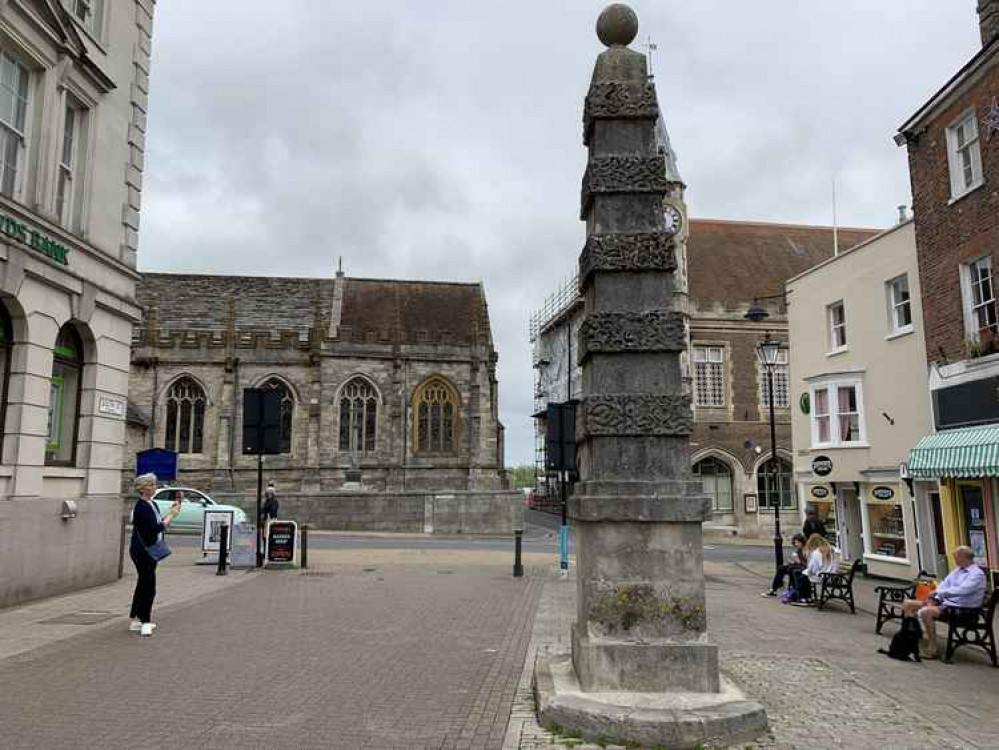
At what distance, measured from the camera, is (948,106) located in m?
16.0

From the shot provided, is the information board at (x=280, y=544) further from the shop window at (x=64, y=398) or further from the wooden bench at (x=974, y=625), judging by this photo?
the wooden bench at (x=974, y=625)

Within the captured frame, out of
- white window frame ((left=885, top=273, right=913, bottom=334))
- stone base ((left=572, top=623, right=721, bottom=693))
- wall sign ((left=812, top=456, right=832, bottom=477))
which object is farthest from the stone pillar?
wall sign ((left=812, top=456, right=832, bottom=477))

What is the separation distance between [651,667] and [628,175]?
4.41 m

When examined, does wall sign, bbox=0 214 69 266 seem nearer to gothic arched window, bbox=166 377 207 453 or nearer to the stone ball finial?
the stone ball finial

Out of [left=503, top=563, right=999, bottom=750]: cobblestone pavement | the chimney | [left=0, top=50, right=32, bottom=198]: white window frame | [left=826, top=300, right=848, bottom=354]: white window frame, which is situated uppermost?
the chimney

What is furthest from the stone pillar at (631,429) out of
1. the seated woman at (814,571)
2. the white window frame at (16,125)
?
the white window frame at (16,125)

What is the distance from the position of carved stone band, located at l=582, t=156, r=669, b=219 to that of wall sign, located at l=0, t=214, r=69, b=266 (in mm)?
8912

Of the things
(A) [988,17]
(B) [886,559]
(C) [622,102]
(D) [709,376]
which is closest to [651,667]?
(C) [622,102]

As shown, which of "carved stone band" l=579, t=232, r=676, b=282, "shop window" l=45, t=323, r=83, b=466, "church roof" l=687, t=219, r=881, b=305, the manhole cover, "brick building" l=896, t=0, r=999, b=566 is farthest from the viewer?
"church roof" l=687, t=219, r=881, b=305

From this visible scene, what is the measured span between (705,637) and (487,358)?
115ft

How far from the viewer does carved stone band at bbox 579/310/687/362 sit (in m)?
6.73

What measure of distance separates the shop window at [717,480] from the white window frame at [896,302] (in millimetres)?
17066

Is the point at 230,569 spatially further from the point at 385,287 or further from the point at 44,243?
the point at 385,287

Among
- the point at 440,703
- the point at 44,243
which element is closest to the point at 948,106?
the point at 440,703
